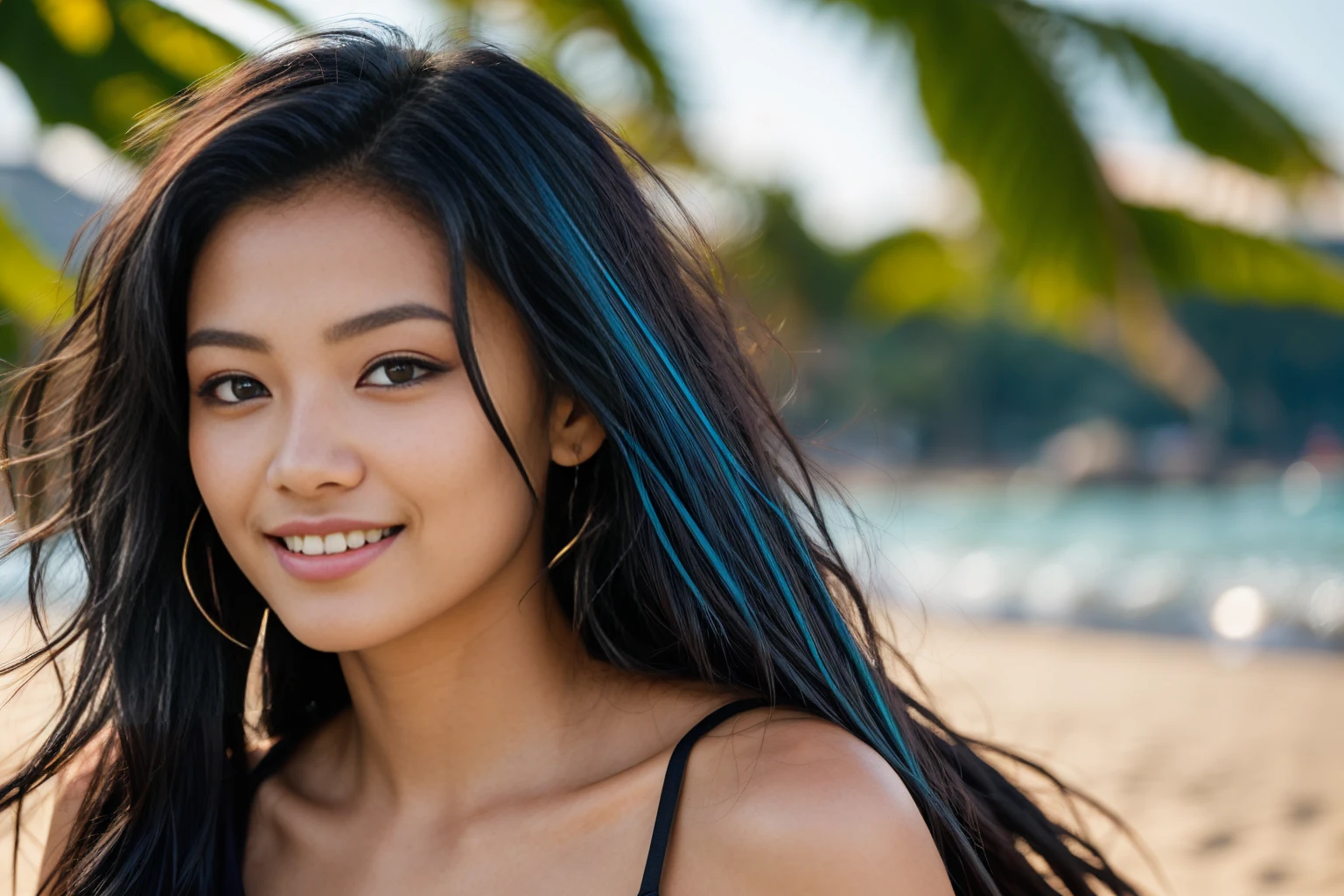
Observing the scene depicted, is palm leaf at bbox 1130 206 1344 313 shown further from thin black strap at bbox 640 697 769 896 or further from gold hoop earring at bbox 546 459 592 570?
thin black strap at bbox 640 697 769 896

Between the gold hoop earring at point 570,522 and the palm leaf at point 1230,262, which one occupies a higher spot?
the palm leaf at point 1230,262

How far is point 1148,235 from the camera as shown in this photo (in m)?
7.51

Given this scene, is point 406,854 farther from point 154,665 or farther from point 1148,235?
point 1148,235

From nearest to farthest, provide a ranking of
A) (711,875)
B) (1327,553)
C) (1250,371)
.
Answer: (711,875) < (1327,553) < (1250,371)

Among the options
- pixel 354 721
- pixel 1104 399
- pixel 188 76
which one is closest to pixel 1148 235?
pixel 188 76

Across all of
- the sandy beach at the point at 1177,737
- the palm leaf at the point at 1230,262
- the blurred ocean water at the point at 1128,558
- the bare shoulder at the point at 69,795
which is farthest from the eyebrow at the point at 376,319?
the palm leaf at the point at 1230,262

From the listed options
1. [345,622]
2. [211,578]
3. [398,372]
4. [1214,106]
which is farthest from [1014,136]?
[345,622]

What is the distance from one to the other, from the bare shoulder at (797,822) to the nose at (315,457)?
20.9 inches

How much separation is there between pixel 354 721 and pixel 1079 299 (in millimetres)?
5683

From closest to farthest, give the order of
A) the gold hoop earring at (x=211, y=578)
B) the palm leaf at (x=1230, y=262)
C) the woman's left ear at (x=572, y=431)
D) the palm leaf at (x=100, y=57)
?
the woman's left ear at (x=572, y=431) < the gold hoop earring at (x=211, y=578) < the palm leaf at (x=100, y=57) < the palm leaf at (x=1230, y=262)

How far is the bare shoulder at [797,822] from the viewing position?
138cm

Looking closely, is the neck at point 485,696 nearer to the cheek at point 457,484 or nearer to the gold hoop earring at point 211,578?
the cheek at point 457,484

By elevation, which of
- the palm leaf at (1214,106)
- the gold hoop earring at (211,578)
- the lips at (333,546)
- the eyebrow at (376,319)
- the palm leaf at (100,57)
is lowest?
the gold hoop earring at (211,578)

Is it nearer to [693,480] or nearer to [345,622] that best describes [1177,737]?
[693,480]
